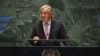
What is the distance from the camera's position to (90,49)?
3.59m

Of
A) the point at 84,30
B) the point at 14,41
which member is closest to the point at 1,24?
the point at 14,41

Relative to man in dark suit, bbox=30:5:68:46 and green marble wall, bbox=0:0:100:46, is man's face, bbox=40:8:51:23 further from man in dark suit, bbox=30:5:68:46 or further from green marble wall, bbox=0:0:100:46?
green marble wall, bbox=0:0:100:46

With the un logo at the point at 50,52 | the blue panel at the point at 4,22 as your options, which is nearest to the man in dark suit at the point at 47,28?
the un logo at the point at 50,52

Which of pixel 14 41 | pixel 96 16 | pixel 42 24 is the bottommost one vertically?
pixel 14 41

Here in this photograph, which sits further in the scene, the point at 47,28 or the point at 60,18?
the point at 60,18

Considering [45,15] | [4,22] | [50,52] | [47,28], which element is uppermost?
[45,15]

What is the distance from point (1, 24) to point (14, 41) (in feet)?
1.59

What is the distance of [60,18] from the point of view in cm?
712

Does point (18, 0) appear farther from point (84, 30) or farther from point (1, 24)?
point (84, 30)

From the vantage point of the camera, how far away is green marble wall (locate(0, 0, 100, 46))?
23.4 ft

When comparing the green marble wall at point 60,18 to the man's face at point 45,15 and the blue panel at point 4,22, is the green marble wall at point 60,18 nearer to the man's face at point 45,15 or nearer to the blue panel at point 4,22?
the blue panel at point 4,22

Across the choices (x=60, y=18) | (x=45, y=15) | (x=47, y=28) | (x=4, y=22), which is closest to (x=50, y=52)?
(x=47, y=28)

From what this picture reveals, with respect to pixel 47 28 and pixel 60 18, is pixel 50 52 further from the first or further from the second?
pixel 60 18

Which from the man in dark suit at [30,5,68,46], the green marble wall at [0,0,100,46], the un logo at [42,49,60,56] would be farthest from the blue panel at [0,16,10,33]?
the un logo at [42,49,60,56]
